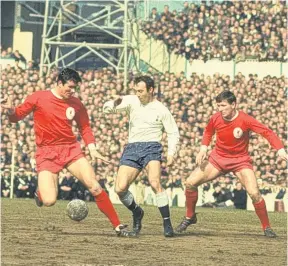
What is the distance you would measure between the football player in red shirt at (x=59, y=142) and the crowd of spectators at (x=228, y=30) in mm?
21966

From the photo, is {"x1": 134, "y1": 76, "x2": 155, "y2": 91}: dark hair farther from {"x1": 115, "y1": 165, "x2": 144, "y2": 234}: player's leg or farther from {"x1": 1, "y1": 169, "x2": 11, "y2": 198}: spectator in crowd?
{"x1": 1, "y1": 169, "x2": 11, "y2": 198}: spectator in crowd

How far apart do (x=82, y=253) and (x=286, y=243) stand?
3.54m

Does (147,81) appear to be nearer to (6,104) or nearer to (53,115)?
(53,115)

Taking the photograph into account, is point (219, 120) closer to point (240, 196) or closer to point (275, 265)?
point (275, 265)

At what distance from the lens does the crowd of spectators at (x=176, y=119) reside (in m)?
30.3

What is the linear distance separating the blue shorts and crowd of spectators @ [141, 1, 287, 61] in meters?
21.6

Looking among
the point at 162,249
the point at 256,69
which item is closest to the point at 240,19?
the point at 256,69

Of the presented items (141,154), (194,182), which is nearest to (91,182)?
(141,154)

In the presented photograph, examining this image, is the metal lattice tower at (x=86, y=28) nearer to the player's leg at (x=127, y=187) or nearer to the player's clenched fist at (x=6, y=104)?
the player's leg at (x=127, y=187)

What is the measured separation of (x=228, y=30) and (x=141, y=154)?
22017 millimetres

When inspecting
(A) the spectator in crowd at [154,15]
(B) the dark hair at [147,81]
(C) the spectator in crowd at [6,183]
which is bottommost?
(C) the spectator in crowd at [6,183]

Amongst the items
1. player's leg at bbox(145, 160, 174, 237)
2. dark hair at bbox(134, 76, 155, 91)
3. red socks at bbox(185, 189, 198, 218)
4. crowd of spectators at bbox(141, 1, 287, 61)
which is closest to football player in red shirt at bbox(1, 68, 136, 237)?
player's leg at bbox(145, 160, 174, 237)

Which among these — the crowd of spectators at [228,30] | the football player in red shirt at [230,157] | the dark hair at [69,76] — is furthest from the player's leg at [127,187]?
the crowd of spectators at [228,30]

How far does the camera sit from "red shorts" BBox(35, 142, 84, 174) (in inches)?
595
